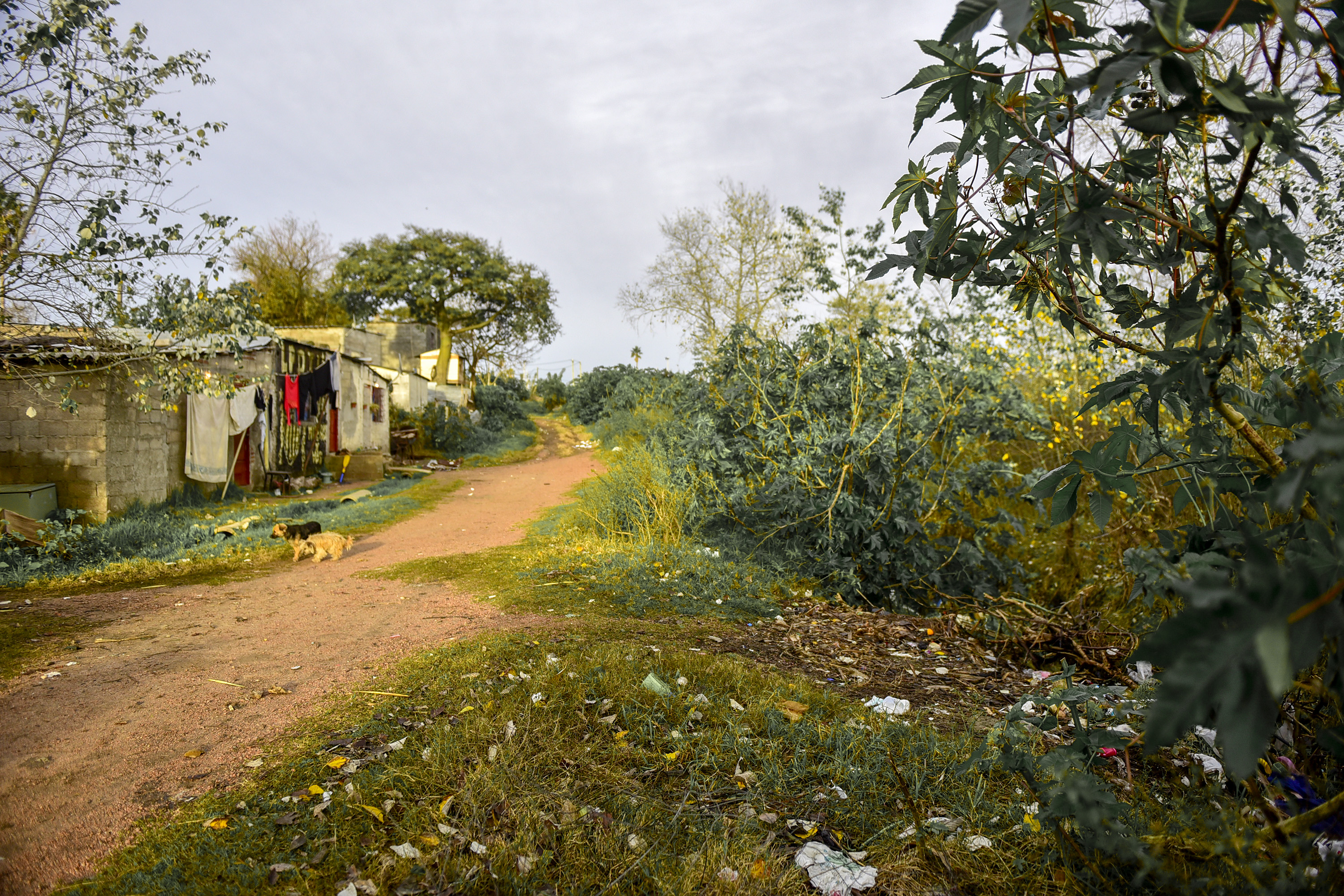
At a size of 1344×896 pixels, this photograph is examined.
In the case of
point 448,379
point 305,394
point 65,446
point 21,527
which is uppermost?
point 448,379

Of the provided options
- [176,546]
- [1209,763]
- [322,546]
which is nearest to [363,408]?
[176,546]

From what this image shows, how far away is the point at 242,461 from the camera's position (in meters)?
10.8

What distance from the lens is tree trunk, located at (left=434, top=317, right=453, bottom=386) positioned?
2853 centimetres

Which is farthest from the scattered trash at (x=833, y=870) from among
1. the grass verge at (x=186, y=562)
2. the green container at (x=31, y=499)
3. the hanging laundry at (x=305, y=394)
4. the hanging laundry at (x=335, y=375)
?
the hanging laundry at (x=335, y=375)

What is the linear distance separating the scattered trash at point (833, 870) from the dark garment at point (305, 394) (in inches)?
495

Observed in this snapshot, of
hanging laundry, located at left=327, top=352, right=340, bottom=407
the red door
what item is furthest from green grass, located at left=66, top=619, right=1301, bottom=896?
hanging laundry, located at left=327, top=352, right=340, bottom=407

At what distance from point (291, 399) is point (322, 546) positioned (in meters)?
5.99

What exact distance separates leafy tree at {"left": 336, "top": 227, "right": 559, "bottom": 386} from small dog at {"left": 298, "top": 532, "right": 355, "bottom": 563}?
73.6 ft

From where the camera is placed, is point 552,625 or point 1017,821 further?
point 552,625

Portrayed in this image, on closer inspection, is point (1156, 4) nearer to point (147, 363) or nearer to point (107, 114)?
point (107, 114)

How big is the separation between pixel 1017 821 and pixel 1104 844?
1.85 ft

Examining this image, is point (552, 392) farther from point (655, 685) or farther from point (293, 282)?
point (655, 685)

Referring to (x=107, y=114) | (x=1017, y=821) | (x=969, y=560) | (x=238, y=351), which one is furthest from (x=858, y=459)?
(x=107, y=114)

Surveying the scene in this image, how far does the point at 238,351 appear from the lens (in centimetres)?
740
